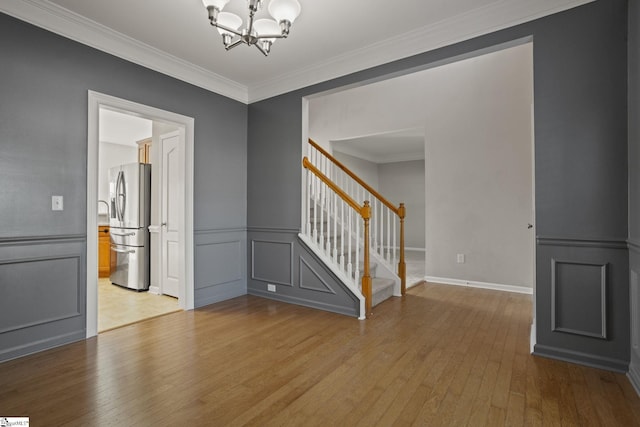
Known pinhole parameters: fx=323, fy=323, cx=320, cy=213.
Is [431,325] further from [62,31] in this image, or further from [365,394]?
[62,31]

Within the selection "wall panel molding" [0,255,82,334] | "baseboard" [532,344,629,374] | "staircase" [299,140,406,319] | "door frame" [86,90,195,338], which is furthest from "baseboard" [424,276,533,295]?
"wall panel molding" [0,255,82,334]

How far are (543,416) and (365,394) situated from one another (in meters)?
0.96

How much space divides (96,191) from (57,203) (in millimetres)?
305

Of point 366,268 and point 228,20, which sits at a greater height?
point 228,20

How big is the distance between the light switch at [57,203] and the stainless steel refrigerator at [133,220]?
74.9 inches

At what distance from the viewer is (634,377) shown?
2.05 meters

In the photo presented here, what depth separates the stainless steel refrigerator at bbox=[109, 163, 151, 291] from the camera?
4559 mm

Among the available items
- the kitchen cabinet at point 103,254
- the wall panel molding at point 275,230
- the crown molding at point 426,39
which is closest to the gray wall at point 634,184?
the crown molding at point 426,39

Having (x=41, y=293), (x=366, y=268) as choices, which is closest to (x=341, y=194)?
(x=366, y=268)

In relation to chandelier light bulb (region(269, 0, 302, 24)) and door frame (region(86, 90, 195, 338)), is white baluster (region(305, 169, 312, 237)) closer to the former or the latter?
door frame (region(86, 90, 195, 338))

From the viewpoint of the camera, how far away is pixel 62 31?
2.68m

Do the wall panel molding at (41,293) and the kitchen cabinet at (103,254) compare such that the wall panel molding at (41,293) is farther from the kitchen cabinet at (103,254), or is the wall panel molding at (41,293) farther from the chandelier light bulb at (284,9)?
the kitchen cabinet at (103,254)

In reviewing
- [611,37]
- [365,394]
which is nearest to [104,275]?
[365,394]

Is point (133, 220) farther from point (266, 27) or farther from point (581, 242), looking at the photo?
point (581, 242)
